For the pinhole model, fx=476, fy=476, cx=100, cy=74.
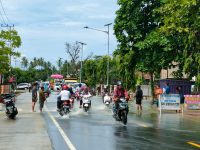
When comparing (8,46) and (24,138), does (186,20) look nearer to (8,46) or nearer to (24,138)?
(24,138)

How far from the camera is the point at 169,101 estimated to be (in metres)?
30.3

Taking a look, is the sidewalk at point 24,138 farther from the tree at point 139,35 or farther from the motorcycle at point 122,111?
the tree at point 139,35

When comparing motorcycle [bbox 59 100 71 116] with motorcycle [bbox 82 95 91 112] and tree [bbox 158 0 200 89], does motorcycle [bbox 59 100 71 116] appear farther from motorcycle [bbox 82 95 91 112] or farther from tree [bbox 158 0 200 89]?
tree [bbox 158 0 200 89]

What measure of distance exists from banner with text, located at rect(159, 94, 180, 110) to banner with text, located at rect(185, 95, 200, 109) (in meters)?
0.79

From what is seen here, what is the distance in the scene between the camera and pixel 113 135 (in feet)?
51.5

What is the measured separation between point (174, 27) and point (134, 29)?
2015 centimetres

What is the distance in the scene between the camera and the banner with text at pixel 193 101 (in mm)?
30719

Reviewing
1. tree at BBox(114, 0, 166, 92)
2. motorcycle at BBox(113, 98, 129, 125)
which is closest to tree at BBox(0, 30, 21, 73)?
tree at BBox(114, 0, 166, 92)

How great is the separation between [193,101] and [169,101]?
1.66m

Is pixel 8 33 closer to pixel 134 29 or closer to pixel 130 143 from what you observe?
pixel 134 29

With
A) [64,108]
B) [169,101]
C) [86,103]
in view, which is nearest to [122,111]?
[64,108]

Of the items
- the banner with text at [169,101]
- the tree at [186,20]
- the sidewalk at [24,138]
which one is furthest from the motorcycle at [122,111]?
the banner with text at [169,101]

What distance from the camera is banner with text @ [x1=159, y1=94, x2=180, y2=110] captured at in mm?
30312

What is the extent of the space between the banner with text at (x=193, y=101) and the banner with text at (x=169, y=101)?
794mm
